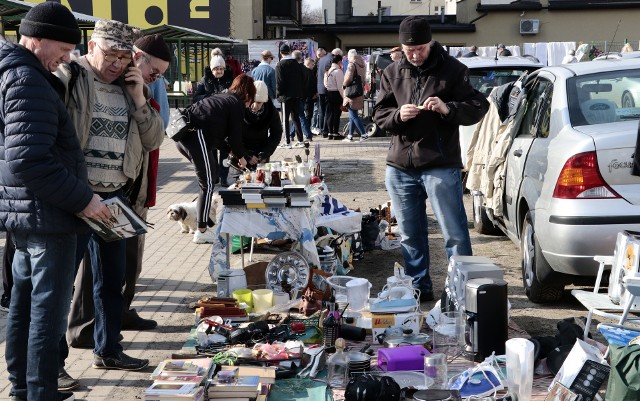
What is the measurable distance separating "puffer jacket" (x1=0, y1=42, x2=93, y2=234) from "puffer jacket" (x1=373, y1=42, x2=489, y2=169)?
296cm

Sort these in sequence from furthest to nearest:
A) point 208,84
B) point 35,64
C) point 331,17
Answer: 1. point 331,17
2. point 208,84
3. point 35,64

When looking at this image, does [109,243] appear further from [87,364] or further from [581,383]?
[581,383]

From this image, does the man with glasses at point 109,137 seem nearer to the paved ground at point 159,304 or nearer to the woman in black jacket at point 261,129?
the paved ground at point 159,304

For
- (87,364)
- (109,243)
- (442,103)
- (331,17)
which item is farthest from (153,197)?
(331,17)

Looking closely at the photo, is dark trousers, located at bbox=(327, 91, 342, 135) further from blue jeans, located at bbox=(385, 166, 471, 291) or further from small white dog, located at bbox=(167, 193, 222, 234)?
blue jeans, located at bbox=(385, 166, 471, 291)

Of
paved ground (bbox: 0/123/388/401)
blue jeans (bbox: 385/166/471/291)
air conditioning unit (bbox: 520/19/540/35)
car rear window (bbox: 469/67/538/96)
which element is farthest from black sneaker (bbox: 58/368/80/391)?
air conditioning unit (bbox: 520/19/540/35)

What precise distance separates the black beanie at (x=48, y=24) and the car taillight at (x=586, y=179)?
3.44 metres

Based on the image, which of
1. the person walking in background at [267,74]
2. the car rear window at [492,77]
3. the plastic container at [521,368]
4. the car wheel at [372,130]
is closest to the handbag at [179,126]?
the plastic container at [521,368]

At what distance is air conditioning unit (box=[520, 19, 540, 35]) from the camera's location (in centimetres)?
4378

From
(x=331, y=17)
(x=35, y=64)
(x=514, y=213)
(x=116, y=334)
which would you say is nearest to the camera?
(x=35, y=64)

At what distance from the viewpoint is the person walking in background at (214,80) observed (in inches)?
559

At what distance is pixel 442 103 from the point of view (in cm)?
634

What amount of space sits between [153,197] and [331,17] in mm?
49637

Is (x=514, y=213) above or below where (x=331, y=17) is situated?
below
